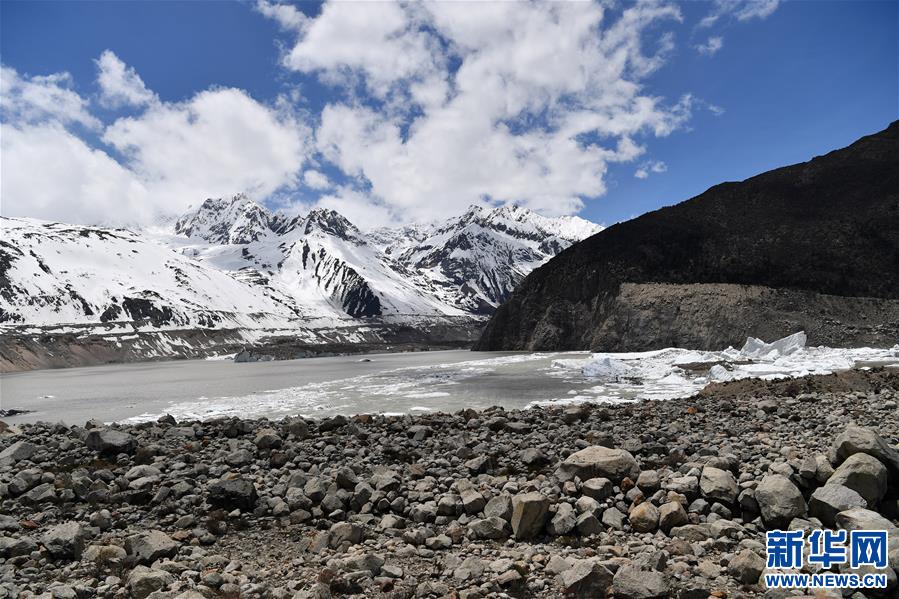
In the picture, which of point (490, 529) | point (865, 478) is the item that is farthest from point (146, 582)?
point (865, 478)

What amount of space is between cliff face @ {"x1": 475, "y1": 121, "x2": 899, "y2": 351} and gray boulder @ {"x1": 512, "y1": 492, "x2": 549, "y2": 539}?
74.7 metres

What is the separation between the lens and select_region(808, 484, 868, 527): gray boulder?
8086mm

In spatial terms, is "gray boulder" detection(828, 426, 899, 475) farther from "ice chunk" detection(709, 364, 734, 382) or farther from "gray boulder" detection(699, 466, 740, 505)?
"ice chunk" detection(709, 364, 734, 382)

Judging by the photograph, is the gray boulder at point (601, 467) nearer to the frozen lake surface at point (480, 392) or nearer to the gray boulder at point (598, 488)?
the gray boulder at point (598, 488)

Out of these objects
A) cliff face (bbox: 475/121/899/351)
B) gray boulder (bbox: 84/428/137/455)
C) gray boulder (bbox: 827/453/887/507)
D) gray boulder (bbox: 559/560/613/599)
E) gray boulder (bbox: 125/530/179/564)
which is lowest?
gray boulder (bbox: 125/530/179/564)

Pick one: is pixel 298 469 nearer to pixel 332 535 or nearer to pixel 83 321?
pixel 332 535

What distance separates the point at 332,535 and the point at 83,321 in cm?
21818

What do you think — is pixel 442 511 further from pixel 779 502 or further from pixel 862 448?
pixel 862 448

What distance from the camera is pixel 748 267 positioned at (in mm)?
82625

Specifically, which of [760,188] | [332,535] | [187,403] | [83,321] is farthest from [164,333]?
[332,535]

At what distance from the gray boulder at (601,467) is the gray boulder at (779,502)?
2260 mm

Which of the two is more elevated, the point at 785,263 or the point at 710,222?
the point at 710,222

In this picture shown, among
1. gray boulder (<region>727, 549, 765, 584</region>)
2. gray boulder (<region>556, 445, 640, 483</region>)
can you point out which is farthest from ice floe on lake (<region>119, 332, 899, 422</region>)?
gray boulder (<region>727, 549, 765, 584</region>)

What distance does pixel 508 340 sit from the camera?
383 feet
